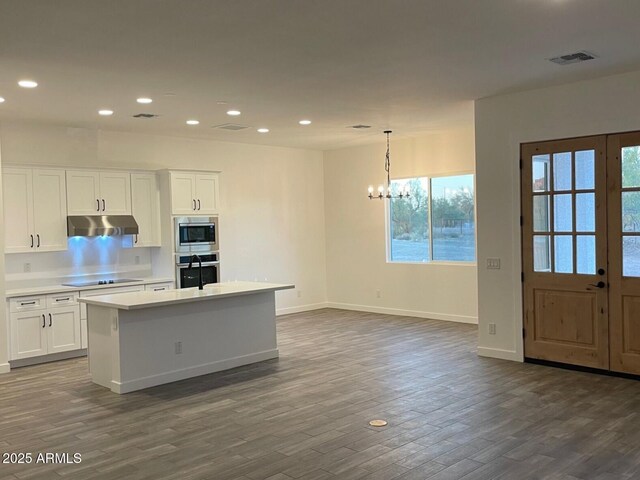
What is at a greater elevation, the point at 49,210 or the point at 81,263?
the point at 49,210

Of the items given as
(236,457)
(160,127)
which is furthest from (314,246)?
(236,457)

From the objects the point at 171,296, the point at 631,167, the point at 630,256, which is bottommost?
the point at 171,296

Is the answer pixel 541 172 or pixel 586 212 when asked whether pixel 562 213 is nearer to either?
pixel 586 212

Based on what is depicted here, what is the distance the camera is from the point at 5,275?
703 cm

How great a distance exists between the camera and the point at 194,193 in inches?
337

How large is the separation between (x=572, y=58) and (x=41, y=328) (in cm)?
626

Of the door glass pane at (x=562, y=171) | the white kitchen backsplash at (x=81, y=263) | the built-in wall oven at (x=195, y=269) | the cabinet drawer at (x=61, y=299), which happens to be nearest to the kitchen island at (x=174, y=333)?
the cabinet drawer at (x=61, y=299)

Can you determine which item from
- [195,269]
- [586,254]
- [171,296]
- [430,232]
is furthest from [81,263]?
[586,254]

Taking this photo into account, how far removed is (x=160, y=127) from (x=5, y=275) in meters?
2.66

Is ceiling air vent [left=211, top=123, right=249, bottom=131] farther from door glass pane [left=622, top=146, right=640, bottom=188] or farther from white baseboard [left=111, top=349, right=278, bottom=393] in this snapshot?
door glass pane [left=622, top=146, right=640, bottom=188]

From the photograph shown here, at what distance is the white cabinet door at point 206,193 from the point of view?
861 centimetres

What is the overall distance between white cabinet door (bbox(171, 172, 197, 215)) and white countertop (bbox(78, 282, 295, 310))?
6.12 feet

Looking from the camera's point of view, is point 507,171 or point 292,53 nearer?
point 292,53

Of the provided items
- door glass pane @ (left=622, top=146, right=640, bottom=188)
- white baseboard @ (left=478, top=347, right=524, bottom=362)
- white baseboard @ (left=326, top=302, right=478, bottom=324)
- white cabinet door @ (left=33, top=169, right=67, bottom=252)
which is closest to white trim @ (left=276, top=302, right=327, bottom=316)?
white baseboard @ (left=326, top=302, right=478, bottom=324)
